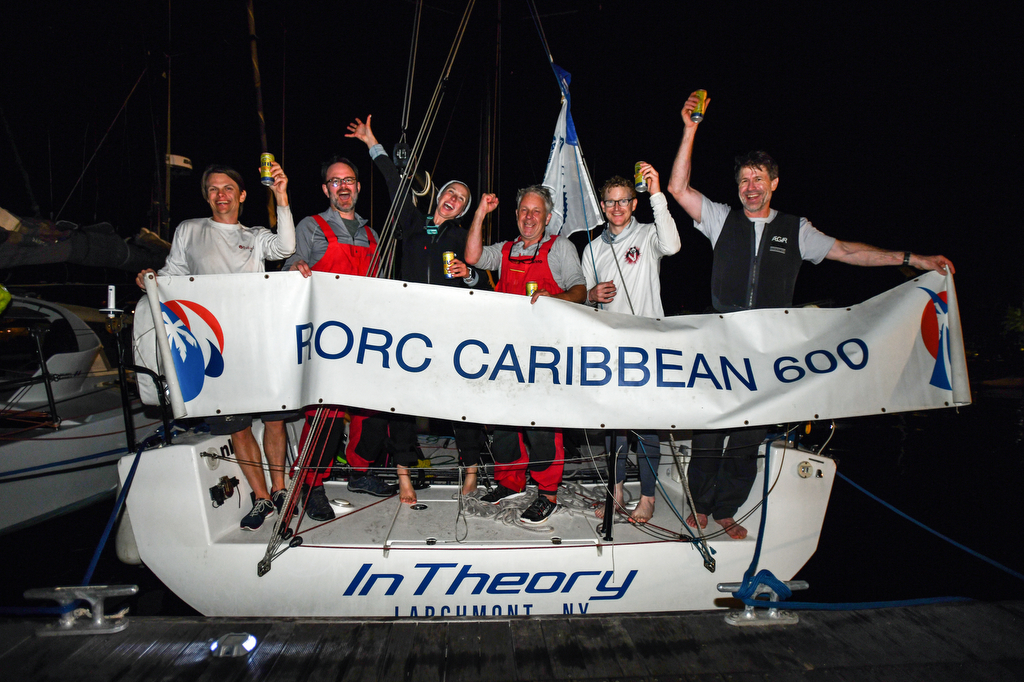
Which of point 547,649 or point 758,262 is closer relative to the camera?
point 547,649

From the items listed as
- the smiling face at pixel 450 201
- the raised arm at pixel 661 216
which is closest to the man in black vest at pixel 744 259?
the raised arm at pixel 661 216

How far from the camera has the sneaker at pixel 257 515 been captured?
2.91m

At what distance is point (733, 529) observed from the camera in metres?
3.00

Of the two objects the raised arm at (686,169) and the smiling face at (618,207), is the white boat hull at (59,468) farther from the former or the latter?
the raised arm at (686,169)

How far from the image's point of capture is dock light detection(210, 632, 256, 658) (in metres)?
1.98

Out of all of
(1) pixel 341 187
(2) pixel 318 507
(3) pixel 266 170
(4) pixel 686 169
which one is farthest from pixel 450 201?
(2) pixel 318 507

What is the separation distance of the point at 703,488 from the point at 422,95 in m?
11.0

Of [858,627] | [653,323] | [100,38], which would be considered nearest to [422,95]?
[100,38]

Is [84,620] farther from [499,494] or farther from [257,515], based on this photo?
[499,494]

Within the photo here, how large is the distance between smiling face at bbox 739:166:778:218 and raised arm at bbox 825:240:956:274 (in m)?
0.55

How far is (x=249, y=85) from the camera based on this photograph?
1070 cm

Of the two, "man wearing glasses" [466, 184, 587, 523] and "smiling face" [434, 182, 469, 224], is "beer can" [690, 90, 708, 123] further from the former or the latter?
"smiling face" [434, 182, 469, 224]

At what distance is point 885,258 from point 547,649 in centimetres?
311

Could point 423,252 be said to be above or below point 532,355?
above
